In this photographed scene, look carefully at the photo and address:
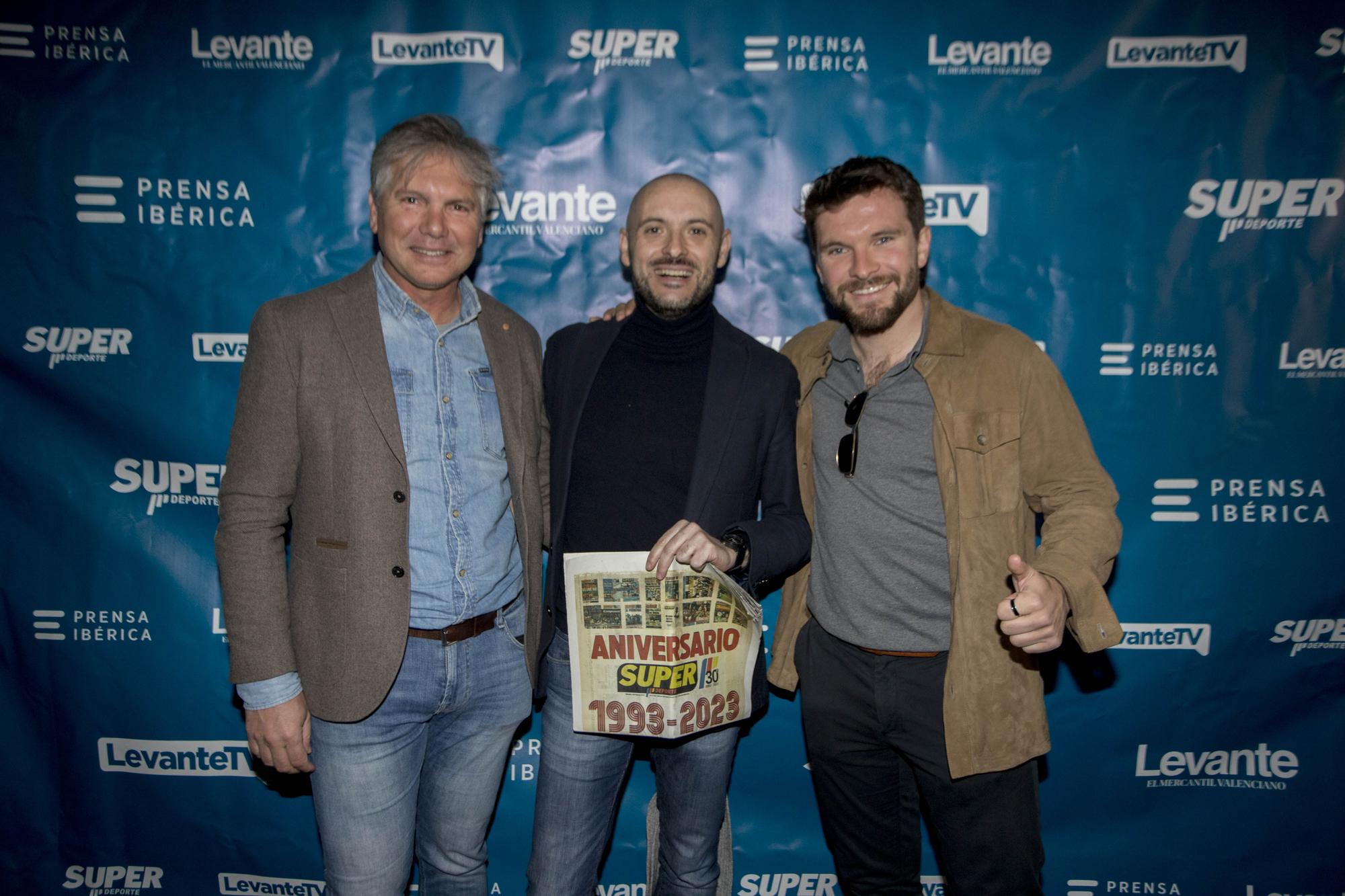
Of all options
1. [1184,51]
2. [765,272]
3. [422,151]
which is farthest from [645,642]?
[1184,51]

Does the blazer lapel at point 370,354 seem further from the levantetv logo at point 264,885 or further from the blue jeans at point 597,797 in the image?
the levantetv logo at point 264,885

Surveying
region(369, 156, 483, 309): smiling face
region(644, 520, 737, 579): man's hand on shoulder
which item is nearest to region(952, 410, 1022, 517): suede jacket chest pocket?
region(644, 520, 737, 579): man's hand on shoulder

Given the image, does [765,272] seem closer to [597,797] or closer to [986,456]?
[986,456]

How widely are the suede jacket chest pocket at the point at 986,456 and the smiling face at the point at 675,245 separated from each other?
2.69 feet

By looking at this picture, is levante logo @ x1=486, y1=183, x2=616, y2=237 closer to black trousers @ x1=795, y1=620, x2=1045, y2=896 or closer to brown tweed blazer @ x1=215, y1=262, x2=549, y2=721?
brown tweed blazer @ x1=215, y1=262, x2=549, y2=721

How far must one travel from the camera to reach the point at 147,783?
9.00 ft

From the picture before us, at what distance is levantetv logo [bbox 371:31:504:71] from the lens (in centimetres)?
252

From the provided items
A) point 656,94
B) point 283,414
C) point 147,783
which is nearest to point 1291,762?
point 656,94

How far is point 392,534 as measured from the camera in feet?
5.56

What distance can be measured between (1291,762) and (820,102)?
125 inches

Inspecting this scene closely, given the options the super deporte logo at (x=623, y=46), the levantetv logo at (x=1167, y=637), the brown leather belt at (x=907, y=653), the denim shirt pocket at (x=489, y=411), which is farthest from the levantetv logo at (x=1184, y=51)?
the denim shirt pocket at (x=489, y=411)

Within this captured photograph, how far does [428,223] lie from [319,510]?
0.79 m

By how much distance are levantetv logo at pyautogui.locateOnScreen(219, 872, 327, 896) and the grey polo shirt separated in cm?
245

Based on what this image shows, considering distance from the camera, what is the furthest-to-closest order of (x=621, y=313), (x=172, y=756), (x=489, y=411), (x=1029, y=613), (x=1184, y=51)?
1. (x=172, y=756)
2. (x=1184, y=51)
3. (x=621, y=313)
4. (x=489, y=411)
5. (x=1029, y=613)
